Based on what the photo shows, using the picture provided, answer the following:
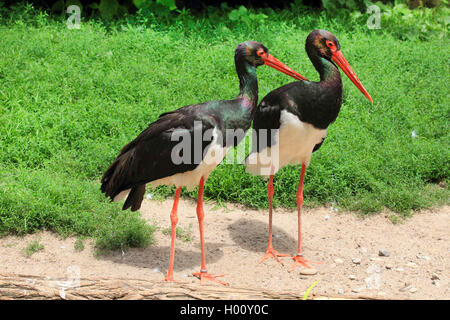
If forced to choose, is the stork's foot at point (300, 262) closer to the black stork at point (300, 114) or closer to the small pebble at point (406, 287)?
the black stork at point (300, 114)

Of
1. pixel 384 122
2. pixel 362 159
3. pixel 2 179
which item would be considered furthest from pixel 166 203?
pixel 384 122

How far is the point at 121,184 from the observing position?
13.9 feet

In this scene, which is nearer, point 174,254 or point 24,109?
point 174,254

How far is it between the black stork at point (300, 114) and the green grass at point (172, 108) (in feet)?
2.54

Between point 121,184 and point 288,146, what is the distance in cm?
116

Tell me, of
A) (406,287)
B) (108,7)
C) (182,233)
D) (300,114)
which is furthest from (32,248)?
(108,7)

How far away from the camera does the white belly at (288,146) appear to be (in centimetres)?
424

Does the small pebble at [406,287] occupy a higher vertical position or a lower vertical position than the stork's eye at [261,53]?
lower

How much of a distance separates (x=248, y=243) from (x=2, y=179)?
208 centimetres

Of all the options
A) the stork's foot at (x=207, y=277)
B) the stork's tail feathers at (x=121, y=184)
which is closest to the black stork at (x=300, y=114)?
the stork's foot at (x=207, y=277)

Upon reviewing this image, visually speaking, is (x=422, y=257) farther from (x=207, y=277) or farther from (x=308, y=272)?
(x=207, y=277)

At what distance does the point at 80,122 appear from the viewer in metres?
6.09

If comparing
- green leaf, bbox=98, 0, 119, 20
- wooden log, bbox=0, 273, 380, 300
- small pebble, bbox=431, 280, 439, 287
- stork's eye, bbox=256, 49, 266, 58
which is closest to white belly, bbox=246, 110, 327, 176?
stork's eye, bbox=256, 49, 266, 58
